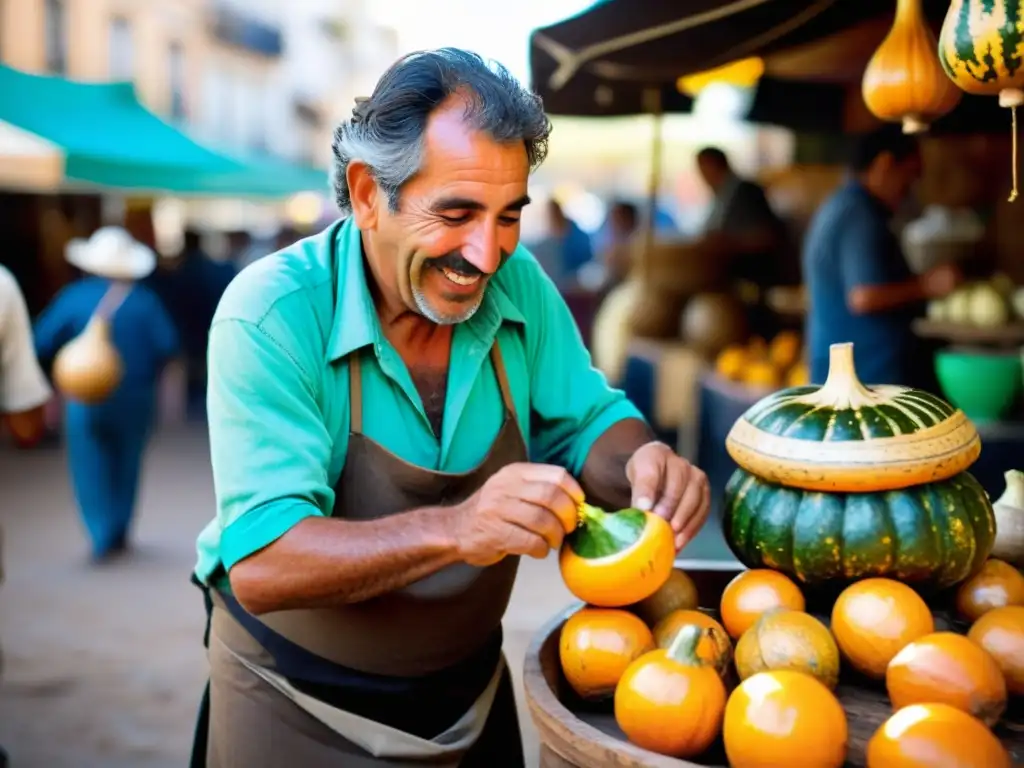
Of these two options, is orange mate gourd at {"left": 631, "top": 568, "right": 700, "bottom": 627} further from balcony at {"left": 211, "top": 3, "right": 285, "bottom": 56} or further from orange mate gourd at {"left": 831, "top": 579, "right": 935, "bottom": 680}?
balcony at {"left": 211, "top": 3, "right": 285, "bottom": 56}

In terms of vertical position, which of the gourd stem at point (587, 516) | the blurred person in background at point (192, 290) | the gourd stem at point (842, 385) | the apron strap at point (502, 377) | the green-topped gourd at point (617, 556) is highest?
the gourd stem at point (842, 385)

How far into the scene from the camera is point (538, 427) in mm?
2193

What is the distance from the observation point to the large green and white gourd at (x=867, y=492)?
170 cm

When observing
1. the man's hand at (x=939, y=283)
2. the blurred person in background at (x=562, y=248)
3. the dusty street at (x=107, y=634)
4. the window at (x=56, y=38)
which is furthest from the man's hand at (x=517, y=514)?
the window at (x=56, y=38)

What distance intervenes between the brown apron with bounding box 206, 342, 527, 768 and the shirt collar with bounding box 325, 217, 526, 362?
51 millimetres

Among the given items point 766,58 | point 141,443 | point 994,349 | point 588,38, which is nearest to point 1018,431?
point 994,349

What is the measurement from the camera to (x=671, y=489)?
1838mm

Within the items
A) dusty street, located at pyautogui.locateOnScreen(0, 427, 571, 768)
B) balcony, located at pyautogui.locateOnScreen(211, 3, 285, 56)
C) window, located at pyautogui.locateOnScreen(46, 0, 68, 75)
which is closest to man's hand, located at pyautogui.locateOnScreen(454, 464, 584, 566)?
dusty street, located at pyautogui.locateOnScreen(0, 427, 571, 768)

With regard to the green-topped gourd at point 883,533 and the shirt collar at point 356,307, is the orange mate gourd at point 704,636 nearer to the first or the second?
the green-topped gourd at point 883,533

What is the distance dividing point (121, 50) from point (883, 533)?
22477mm

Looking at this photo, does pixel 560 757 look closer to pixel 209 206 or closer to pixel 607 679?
pixel 607 679

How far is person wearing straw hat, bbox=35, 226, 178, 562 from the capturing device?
21.3 feet

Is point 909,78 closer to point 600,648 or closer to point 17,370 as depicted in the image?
point 600,648

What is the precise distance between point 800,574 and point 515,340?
680 mm
